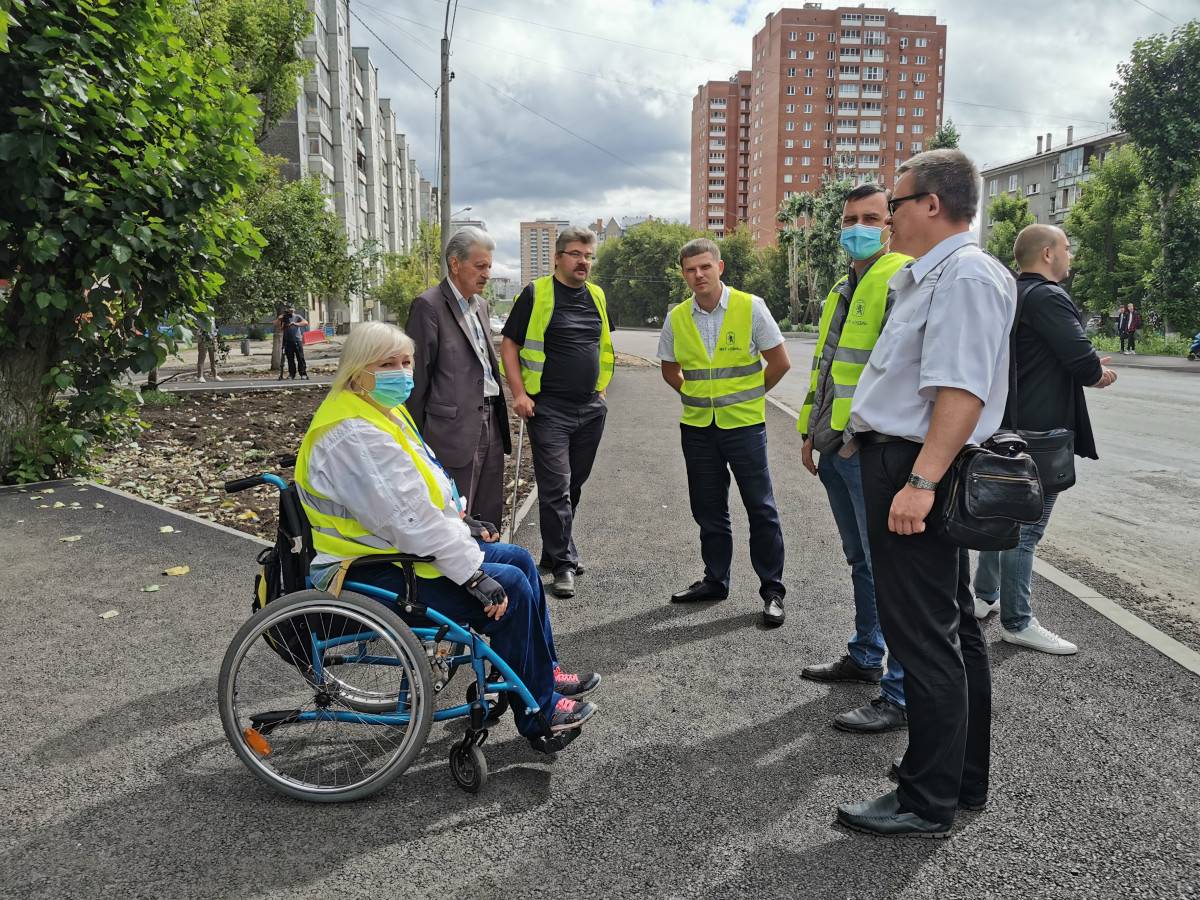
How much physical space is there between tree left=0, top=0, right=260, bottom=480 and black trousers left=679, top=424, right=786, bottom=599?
4.58 metres

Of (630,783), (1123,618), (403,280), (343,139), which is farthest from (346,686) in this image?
(343,139)

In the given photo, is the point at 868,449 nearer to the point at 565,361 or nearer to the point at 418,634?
the point at 418,634

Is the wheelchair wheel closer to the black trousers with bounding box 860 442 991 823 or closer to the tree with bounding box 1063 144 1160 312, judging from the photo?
the black trousers with bounding box 860 442 991 823

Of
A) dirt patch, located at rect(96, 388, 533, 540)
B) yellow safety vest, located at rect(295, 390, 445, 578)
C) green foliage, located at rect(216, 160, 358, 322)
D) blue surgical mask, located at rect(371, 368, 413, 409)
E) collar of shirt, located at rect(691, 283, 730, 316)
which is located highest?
green foliage, located at rect(216, 160, 358, 322)

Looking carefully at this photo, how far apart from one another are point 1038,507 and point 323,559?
2.23m

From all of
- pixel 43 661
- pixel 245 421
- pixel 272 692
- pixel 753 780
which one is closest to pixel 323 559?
pixel 272 692

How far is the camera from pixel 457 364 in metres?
4.64

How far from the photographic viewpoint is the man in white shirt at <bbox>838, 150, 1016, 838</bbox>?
2.47 meters

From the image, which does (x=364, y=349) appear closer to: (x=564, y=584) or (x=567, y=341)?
(x=567, y=341)

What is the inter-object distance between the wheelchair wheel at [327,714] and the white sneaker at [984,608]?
10.00 ft

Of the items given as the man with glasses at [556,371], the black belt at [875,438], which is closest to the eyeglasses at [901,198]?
the black belt at [875,438]

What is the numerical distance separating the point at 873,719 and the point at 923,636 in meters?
0.92

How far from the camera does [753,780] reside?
3.02 metres

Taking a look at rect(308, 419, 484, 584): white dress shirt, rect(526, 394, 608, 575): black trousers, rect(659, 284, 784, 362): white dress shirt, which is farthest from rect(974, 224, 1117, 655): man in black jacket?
rect(308, 419, 484, 584): white dress shirt
